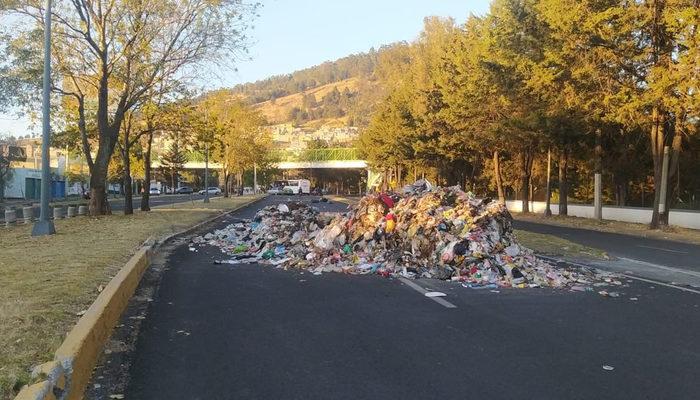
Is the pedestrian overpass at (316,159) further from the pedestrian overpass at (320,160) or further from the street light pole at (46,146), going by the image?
the street light pole at (46,146)

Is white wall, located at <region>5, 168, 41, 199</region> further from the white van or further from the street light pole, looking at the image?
the street light pole

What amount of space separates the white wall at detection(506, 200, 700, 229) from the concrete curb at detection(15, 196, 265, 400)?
29.6 metres

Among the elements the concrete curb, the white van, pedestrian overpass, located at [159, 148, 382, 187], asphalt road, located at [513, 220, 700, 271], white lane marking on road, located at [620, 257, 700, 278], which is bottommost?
asphalt road, located at [513, 220, 700, 271]

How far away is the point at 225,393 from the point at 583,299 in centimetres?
641

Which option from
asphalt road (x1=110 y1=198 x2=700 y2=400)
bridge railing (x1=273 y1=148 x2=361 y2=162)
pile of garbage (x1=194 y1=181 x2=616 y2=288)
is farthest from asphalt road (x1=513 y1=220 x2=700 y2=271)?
bridge railing (x1=273 y1=148 x2=361 y2=162)

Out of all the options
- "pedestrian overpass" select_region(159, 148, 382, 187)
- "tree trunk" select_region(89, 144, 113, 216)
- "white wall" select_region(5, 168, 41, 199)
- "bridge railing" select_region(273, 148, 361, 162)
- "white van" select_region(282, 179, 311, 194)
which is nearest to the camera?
"tree trunk" select_region(89, 144, 113, 216)

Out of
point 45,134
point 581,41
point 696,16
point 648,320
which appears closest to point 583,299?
point 648,320

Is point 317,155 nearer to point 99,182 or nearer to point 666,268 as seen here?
point 99,182

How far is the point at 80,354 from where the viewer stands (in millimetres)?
5465

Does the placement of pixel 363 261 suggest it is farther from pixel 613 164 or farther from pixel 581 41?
pixel 613 164

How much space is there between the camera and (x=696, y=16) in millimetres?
22578

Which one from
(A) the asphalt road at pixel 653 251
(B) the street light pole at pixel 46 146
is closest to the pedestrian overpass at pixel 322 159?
(A) the asphalt road at pixel 653 251

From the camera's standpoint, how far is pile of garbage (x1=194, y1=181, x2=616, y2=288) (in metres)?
12.0

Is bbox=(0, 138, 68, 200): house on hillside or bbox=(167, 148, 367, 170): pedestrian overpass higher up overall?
bbox=(167, 148, 367, 170): pedestrian overpass
